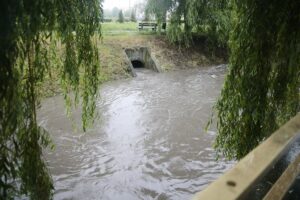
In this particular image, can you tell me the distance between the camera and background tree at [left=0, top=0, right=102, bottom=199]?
2.77 meters

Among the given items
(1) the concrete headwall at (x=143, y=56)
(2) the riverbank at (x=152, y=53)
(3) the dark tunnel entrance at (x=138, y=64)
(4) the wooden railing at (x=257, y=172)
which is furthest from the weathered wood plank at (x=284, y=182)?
(3) the dark tunnel entrance at (x=138, y=64)

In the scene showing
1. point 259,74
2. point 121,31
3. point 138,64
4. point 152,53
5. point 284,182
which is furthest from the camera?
point 121,31

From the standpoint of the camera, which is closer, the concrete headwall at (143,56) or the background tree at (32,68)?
the background tree at (32,68)

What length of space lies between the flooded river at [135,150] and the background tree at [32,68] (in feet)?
7.57

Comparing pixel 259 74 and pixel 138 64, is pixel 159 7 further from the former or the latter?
pixel 259 74

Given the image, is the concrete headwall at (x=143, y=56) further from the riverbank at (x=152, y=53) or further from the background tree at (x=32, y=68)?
the background tree at (x=32, y=68)

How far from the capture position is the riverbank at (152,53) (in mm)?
18395

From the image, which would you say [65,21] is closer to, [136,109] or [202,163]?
[202,163]

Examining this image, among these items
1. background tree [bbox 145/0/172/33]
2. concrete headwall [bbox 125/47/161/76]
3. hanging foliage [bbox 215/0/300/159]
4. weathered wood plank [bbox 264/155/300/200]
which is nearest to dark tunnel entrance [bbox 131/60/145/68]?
concrete headwall [bbox 125/47/161/76]

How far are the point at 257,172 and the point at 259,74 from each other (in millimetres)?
2552

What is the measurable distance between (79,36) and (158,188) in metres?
3.52

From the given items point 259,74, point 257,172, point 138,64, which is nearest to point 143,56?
point 138,64

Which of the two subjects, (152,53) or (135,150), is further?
(152,53)

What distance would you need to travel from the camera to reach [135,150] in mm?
8289
